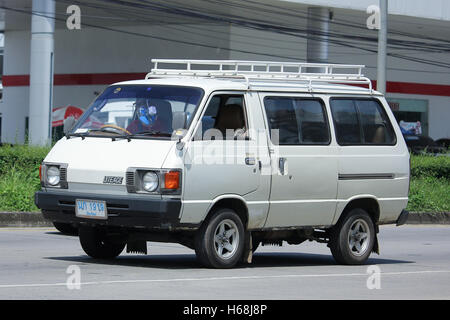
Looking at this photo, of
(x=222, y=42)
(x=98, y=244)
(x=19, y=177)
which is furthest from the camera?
(x=222, y=42)

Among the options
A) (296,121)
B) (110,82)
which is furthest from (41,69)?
(296,121)

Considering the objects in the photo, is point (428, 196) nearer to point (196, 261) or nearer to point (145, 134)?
point (196, 261)

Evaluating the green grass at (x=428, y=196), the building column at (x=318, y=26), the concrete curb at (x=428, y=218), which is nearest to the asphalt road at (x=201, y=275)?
the concrete curb at (x=428, y=218)

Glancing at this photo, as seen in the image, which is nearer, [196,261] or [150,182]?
[150,182]

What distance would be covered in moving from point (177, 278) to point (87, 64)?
1466 inches

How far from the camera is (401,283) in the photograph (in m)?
10.1

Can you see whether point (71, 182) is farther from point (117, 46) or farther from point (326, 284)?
point (117, 46)

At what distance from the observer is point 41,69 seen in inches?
1320

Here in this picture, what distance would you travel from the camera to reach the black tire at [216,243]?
10.3 m

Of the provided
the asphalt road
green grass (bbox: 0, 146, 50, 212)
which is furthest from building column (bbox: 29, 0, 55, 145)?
the asphalt road

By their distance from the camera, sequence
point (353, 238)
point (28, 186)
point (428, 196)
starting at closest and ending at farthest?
1. point (353, 238)
2. point (28, 186)
3. point (428, 196)

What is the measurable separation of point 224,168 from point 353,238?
240 centimetres

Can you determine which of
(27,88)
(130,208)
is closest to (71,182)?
(130,208)

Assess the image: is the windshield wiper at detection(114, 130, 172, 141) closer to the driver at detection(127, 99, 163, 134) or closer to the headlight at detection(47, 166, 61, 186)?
the driver at detection(127, 99, 163, 134)
